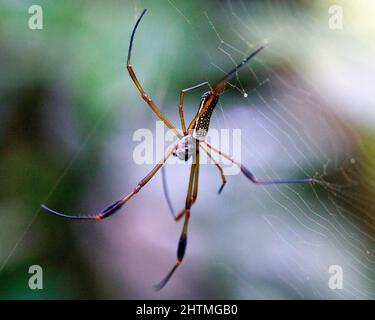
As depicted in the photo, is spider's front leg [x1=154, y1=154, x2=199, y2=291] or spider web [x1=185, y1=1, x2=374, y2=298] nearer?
spider's front leg [x1=154, y1=154, x2=199, y2=291]

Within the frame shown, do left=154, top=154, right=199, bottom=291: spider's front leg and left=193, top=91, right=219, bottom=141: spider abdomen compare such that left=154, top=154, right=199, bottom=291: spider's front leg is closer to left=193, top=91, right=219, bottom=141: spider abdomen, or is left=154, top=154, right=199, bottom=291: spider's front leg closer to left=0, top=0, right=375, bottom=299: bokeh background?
left=193, top=91, right=219, bottom=141: spider abdomen

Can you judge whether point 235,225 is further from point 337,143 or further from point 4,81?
point 4,81

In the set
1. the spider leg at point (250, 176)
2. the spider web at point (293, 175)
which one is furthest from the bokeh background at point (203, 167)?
the spider leg at point (250, 176)

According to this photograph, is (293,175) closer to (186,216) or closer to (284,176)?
(284,176)

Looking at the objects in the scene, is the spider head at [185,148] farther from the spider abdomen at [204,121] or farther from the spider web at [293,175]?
the spider web at [293,175]

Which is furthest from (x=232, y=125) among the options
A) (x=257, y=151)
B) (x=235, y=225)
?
(x=235, y=225)

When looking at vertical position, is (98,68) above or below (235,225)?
above

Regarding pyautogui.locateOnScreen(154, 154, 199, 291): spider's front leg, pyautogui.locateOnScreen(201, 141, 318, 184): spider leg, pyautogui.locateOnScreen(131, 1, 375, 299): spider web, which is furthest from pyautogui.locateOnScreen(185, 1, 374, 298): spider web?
pyautogui.locateOnScreen(154, 154, 199, 291): spider's front leg
